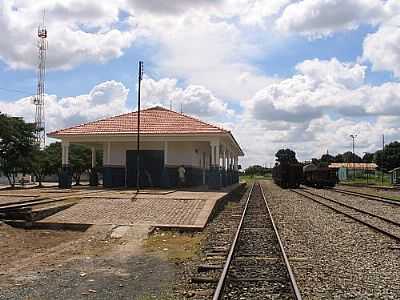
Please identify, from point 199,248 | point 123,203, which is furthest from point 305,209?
point 199,248

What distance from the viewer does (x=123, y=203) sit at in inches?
723

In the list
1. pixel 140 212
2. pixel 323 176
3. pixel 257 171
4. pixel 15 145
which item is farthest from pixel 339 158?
pixel 140 212

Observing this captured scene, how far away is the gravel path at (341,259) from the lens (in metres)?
7.52

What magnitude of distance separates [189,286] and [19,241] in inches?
266

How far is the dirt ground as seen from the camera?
301 inches

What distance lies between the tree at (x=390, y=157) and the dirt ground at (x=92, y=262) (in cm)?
9937

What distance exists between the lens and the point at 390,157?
106750mm

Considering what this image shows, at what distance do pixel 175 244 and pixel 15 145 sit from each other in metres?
28.0

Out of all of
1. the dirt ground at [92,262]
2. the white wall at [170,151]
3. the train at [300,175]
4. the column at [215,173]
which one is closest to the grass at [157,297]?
the dirt ground at [92,262]

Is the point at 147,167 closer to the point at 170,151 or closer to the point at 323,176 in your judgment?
the point at 170,151

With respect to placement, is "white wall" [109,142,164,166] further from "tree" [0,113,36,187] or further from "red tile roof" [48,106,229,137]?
"tree" [0,113,36,187]

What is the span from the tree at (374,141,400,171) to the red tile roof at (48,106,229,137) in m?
80.6

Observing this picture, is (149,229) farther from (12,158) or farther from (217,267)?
(12,158)

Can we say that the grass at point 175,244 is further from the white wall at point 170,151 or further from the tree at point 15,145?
the tree at point 15,145
